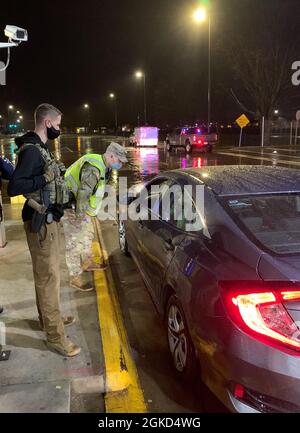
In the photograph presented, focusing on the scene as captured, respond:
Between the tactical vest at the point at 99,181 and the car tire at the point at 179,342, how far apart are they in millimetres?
1707

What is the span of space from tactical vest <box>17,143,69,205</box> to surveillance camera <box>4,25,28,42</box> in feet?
15.5

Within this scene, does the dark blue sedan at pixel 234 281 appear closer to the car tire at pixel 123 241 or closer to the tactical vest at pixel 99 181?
the tactical vest at pixel 99 181

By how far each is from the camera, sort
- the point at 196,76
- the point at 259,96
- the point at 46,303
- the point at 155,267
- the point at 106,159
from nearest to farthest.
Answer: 1. the point at 46,303
2. the point at 155,267
3. the point at 106,159
4. the point at 259,96
5. the point at 196,76

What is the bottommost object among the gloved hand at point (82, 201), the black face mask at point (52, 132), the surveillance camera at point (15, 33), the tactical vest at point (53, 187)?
the gloved hand at point (82, 201)

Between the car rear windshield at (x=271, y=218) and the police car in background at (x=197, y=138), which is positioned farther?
the police car in background at (x=197, y=138)

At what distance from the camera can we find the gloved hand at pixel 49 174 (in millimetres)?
3430

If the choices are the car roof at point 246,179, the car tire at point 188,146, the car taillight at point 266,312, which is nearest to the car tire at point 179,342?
the car taillight at point 266,312

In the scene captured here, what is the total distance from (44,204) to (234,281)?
1605mm

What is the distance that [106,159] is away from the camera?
15.5 feet

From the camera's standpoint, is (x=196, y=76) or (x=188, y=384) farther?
(x=196, y=76)

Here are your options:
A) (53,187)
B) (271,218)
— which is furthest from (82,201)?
(271,218)
